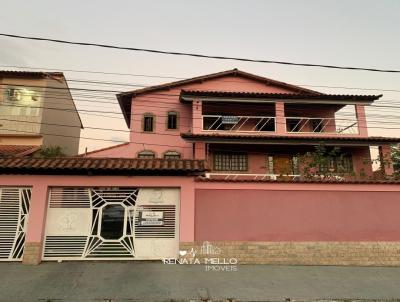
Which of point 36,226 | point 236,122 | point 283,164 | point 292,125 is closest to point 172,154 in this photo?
point 236,122

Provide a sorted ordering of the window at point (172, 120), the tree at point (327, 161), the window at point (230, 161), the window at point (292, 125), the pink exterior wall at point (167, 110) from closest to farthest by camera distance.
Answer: the tree at point (327, 161)
the window at point (230, 161)
the pink exterior wall at point (167, 110)
the window at point (172, 120)
the window at point (292, 125)

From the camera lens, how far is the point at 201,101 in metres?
18.5

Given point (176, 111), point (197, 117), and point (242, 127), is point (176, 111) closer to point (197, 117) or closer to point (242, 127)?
point (197, 117)

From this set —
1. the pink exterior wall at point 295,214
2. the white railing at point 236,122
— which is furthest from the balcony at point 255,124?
the pink exterior wall at point 295,214

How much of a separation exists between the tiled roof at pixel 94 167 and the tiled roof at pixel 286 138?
23.5ft

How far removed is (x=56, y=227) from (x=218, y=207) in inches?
208

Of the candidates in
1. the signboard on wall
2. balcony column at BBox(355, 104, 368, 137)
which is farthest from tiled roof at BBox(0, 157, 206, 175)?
balcony column at BBox(355, 104, 368, 137)

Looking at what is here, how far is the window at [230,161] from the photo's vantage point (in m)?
18.6

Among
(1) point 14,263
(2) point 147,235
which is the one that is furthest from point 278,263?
(1) point 14,263

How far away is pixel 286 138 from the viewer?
1722 centimetres

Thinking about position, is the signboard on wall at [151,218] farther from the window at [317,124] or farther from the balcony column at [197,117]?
the window at [317,124]

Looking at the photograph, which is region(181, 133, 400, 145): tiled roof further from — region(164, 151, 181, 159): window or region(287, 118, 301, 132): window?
region(287, 118, 301, 132): window

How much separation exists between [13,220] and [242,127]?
1426 cm

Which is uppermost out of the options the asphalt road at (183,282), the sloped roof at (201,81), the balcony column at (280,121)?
the sloped roof at (201,81)
